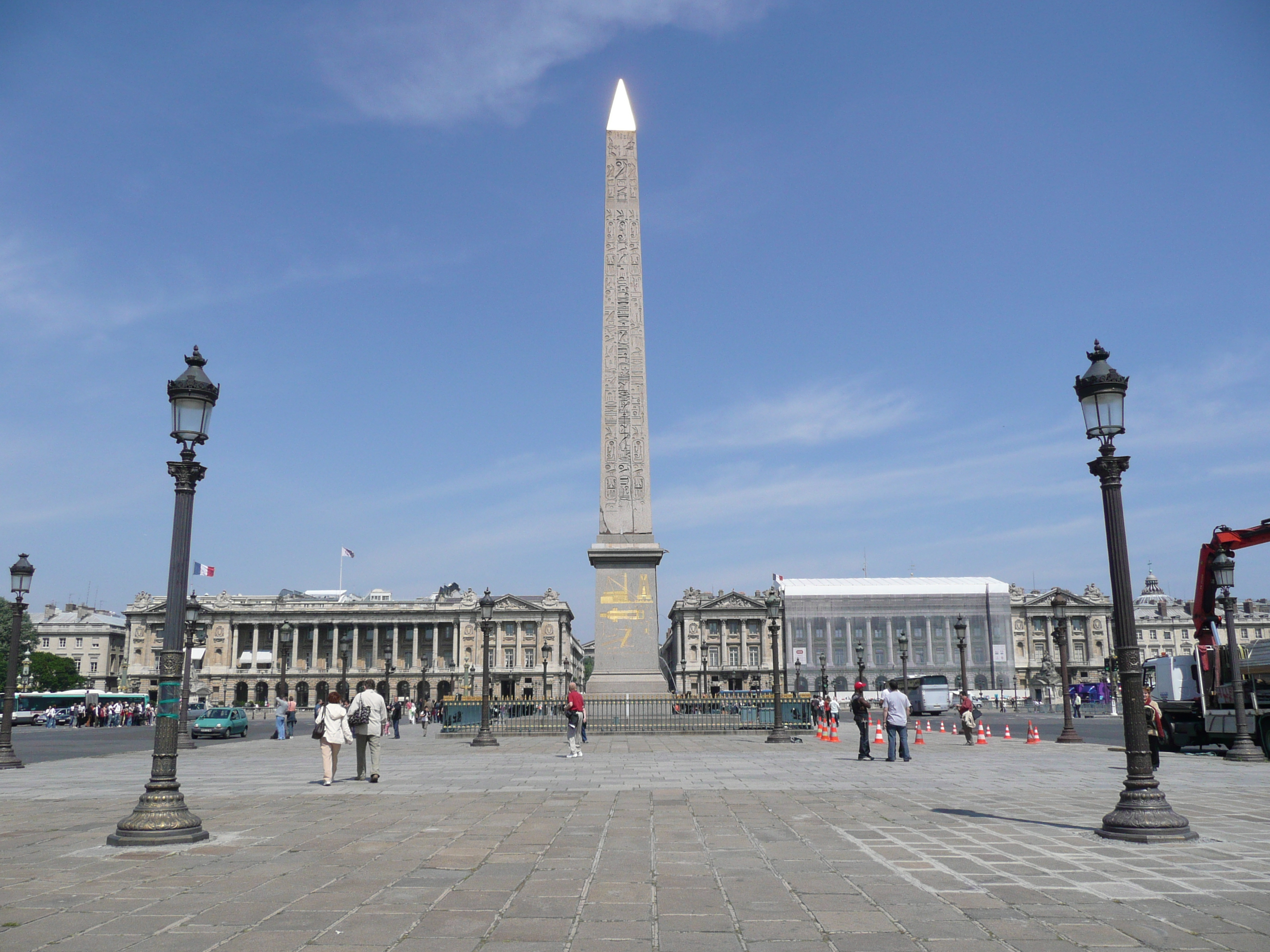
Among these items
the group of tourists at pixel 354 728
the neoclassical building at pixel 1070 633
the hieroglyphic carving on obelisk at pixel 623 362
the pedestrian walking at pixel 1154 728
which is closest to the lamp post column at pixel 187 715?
the group of tourists at pixel 354 728

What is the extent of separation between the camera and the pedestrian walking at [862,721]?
2008 cm

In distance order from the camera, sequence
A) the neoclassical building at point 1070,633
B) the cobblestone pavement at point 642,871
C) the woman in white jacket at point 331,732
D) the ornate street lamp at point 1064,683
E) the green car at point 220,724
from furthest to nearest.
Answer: the neoclassical building at point 1070,633 < the green car at point 220,724 < the ornate street lamp at point 1064,683 < the woman in white jacket at point 331,732 < the cobblestone pavement at point 642,871

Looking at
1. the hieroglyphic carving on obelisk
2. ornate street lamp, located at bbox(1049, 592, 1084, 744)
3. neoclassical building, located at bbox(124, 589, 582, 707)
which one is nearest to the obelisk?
the hieroglyphic carving on obelisk

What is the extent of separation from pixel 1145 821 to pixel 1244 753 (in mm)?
13301

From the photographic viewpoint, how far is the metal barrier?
28703mm

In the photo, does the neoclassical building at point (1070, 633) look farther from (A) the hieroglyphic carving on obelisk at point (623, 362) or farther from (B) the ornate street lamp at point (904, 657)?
(A) the hieroglyphic carving on obelisk at point (623, 362)

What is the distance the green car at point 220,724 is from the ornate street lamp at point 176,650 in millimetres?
28191

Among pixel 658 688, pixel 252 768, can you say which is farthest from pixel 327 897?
pixel 658 688

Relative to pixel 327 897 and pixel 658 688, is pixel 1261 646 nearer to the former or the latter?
pixel 658 688

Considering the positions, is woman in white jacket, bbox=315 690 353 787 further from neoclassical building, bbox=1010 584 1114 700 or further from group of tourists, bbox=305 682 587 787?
neoclassical building, bbox=1010 584 1114 700

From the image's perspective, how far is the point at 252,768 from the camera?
20.3 metres

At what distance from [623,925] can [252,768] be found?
16653 millimetres

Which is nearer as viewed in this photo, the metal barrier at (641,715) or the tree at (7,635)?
the metal barrier at (641,715)

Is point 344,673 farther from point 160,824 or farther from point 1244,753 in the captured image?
point 1244,753
